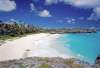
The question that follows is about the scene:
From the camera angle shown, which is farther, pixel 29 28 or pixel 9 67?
pixel 29 28

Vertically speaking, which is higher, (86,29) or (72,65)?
(72,65)

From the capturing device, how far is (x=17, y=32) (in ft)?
156

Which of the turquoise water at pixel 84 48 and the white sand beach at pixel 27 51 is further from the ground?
the white sand beach at pixel 27 51

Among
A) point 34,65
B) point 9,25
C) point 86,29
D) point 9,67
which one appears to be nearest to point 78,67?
point 34,65

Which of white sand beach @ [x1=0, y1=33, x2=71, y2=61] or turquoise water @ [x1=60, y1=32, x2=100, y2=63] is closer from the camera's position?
white sand beach @ [x1=0, y1=33, x2=71, y2=61]

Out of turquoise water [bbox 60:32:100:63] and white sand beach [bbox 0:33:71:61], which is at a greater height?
white sand beach [bbox 0:33:71:61]

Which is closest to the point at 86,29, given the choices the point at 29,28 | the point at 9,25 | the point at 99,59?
the point at 29,28

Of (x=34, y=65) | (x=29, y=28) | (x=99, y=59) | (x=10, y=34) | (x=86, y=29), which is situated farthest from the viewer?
(x=86, y=29)

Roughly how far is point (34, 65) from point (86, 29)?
10844cm

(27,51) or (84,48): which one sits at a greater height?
(27,51)

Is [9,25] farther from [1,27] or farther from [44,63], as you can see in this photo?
[44,63]

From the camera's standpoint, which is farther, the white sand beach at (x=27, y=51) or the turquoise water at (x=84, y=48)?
the turquoise water at (x=84, y=48)

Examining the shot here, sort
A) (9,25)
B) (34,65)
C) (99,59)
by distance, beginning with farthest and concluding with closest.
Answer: (9,25)
(99,59)
(34,65)

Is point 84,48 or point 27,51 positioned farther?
point 84,48
